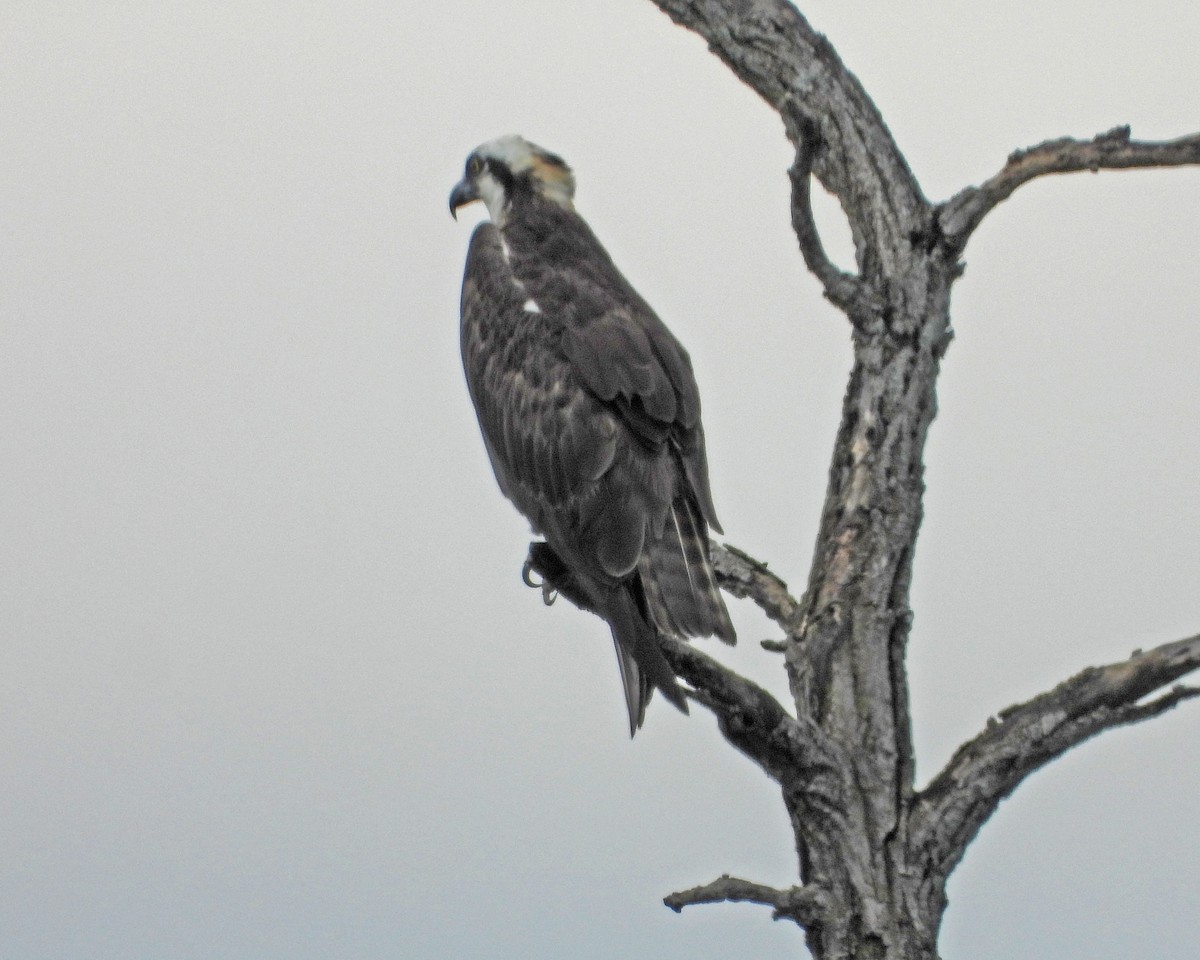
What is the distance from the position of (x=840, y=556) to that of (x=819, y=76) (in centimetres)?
165

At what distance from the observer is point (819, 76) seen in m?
5.59

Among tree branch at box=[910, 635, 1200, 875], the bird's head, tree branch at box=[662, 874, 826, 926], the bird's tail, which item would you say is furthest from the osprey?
tree branch at box=[910, 635, 1200, 875]

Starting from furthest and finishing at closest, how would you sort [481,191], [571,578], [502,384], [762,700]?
[481,191], [502,384], [571,578], [762,700]

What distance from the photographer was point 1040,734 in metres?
4.91

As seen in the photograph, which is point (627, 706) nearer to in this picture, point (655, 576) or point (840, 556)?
point (655, 576)

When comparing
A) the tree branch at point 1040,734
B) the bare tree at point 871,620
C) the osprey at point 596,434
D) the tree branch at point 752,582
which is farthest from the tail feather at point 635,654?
the tree branch at point 752,582

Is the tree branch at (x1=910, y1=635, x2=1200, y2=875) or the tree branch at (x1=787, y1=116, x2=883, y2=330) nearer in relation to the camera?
the tree branch at (x1=910, y1=635, x2=1200, y2=875)

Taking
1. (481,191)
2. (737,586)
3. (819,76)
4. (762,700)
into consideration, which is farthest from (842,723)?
(481,191)

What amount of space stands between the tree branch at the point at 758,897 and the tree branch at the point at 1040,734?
359mm

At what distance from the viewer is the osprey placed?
16.6 ft

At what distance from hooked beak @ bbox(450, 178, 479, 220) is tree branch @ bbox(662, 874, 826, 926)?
10.8 feet

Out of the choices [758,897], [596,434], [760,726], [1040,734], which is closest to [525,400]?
[596,434]

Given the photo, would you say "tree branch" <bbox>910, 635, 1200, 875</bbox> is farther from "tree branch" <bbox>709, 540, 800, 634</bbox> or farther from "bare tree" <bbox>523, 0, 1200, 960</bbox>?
"tree branch" <bbox>709, 540, 800, 634</bbox>

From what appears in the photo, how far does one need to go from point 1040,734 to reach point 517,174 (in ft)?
10.3
